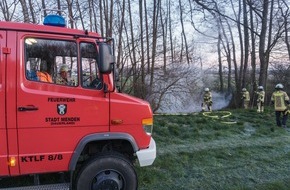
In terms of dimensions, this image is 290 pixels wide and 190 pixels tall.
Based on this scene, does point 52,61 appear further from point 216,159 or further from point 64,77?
point 216,159

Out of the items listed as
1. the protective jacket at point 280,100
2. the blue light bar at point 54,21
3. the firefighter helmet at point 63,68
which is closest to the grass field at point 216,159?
the protective jacket at point 280,100

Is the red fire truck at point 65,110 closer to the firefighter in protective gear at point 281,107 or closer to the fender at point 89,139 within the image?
the fender at point 89,139

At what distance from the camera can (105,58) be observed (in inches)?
161

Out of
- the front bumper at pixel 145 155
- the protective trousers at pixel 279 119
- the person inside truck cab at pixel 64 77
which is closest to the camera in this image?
the person inside truck cab at pixel 64 77

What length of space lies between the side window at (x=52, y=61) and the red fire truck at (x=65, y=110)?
0.01 m

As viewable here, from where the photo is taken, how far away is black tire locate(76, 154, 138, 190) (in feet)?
14.4

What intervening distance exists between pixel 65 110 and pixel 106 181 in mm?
1196

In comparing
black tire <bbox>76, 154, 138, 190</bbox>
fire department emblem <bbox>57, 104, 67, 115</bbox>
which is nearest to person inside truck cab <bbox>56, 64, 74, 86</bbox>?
fire department emblem <bbox>57, 104, 67, 115</bbox>

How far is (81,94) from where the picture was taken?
14.1ft

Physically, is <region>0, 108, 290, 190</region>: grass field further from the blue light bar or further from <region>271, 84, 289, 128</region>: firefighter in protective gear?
the blue light bar

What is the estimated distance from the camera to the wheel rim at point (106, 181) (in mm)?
4395

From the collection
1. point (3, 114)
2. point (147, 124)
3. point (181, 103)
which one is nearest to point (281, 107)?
point (147, 124)

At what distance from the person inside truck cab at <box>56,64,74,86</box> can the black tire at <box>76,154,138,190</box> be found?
3.92 ft

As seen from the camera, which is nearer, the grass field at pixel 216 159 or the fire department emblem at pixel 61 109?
the fire department emblem at pixel 61 109
